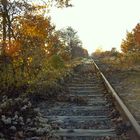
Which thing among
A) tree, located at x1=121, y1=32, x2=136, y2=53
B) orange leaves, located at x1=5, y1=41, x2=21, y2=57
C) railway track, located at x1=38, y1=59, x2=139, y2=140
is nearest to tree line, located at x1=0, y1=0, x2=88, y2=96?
orange leaves, located at x1=5, y1=41, x2=21, y2=57

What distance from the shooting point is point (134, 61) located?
30.9 m

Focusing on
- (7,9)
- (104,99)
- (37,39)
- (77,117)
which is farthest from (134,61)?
(77,117)

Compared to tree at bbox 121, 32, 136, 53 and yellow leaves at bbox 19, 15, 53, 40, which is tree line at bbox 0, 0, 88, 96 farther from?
tree at bbox 121, 32, 136, 53

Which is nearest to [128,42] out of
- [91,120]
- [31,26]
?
[31,26]

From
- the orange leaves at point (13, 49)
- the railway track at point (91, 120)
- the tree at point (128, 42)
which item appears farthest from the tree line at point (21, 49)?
the tree at point (128, 42)

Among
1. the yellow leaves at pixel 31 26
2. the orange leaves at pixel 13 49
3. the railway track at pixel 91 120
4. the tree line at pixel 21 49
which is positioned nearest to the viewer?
the railway track at pixel 91 120

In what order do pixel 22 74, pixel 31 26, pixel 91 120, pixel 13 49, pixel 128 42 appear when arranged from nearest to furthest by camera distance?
pixel 91 120 → pixel 22 74 → pixel 13 49 → pixel 31 26 → pixel 128 42

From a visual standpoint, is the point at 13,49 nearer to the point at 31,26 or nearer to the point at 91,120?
the point at 31,26

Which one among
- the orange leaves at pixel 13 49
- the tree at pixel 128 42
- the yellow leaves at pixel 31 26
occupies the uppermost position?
the tree at pixel 128 42

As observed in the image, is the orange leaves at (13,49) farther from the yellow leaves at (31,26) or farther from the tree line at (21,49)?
the yellow leaves at (31,26)

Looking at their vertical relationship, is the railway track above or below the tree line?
below

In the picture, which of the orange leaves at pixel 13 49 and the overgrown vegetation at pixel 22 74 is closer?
the overgrown vegetation at pixel 22 74

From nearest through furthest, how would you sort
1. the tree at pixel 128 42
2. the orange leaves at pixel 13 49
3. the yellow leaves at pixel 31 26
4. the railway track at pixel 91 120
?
the railway track at pixel 91 120 → the orange leaves at pixel 13 49 → the yellow leaves at pixel 31 26 → the tree at pixel 128 42

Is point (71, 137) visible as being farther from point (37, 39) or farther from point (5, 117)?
point (37, 39)
